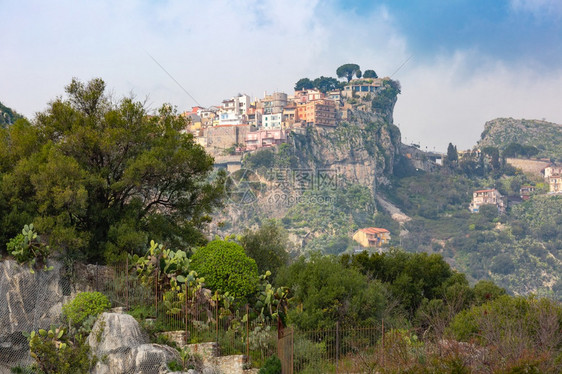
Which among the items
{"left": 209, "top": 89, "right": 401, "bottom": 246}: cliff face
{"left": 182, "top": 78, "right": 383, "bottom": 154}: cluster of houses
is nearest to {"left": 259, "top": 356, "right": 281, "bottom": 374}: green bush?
{"left": 209, "top": 89, "right": 401, "bottom": 246}: cliff face

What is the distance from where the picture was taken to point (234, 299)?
A: 1756cm

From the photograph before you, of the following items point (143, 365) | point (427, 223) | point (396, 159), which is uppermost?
point (396, 159)

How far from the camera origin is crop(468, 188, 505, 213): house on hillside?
16812cm

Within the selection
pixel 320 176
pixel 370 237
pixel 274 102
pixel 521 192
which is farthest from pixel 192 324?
pixel 521 192

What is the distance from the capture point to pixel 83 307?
1566cm

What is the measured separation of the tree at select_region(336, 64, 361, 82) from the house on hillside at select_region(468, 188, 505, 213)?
1898 inches

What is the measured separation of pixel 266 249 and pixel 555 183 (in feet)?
534

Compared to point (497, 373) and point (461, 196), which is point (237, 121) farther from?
point (497, 373)

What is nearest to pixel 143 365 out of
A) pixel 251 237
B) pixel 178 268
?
pixel 178 268

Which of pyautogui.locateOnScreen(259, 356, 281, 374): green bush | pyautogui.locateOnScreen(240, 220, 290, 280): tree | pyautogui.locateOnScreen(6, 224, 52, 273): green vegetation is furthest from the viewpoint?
pyautogui.locateOnScreen(240, 220, 290, 280): tree

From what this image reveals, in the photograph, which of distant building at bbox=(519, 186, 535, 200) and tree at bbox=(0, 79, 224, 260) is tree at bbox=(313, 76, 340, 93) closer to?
distant building at bbox=(519, 186, 535, 200)

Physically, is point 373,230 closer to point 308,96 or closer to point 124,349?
point 308,96

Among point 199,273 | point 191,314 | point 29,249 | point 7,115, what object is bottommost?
point 191,314

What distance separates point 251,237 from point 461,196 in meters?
153
